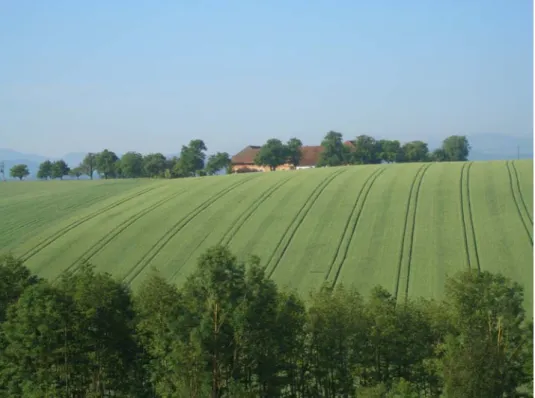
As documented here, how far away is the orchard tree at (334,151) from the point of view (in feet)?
501

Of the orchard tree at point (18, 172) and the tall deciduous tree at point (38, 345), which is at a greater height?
the orchard tree at point (18, 172)

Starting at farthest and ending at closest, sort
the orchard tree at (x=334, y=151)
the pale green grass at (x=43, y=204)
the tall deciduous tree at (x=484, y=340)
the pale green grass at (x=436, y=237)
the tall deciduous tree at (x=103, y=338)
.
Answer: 1. the orchard tree at (x=334, y=151)
2. the pale green grass at (x=43, y=204)
3. the pale green grass at (x=436, y=237)
4. the tall deciduous tree at (x=103, y=338)
5. the tall deciduous tree at (x=484, y=340)

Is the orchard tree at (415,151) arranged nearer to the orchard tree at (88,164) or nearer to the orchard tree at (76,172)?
the orchard tree at (88,164)

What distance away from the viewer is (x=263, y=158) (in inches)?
5640

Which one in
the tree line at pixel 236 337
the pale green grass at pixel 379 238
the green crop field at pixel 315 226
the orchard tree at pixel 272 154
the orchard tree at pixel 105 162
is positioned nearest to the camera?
the tree line at pixel 236 337

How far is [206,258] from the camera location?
31641mm

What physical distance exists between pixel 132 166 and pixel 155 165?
257 inches

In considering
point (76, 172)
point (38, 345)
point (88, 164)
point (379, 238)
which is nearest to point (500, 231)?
point (379, 238)

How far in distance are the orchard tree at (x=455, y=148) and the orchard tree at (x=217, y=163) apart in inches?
2190

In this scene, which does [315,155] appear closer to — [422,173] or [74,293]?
[422,173]

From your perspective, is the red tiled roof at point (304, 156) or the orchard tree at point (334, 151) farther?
the red tiled roof at point (304, 156)

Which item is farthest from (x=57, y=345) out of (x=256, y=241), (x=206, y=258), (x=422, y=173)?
(x=422, y=173)

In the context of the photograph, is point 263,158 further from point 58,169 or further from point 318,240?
point 318,240

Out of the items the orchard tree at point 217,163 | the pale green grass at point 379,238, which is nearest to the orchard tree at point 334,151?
the orchard tree at point 217,163
